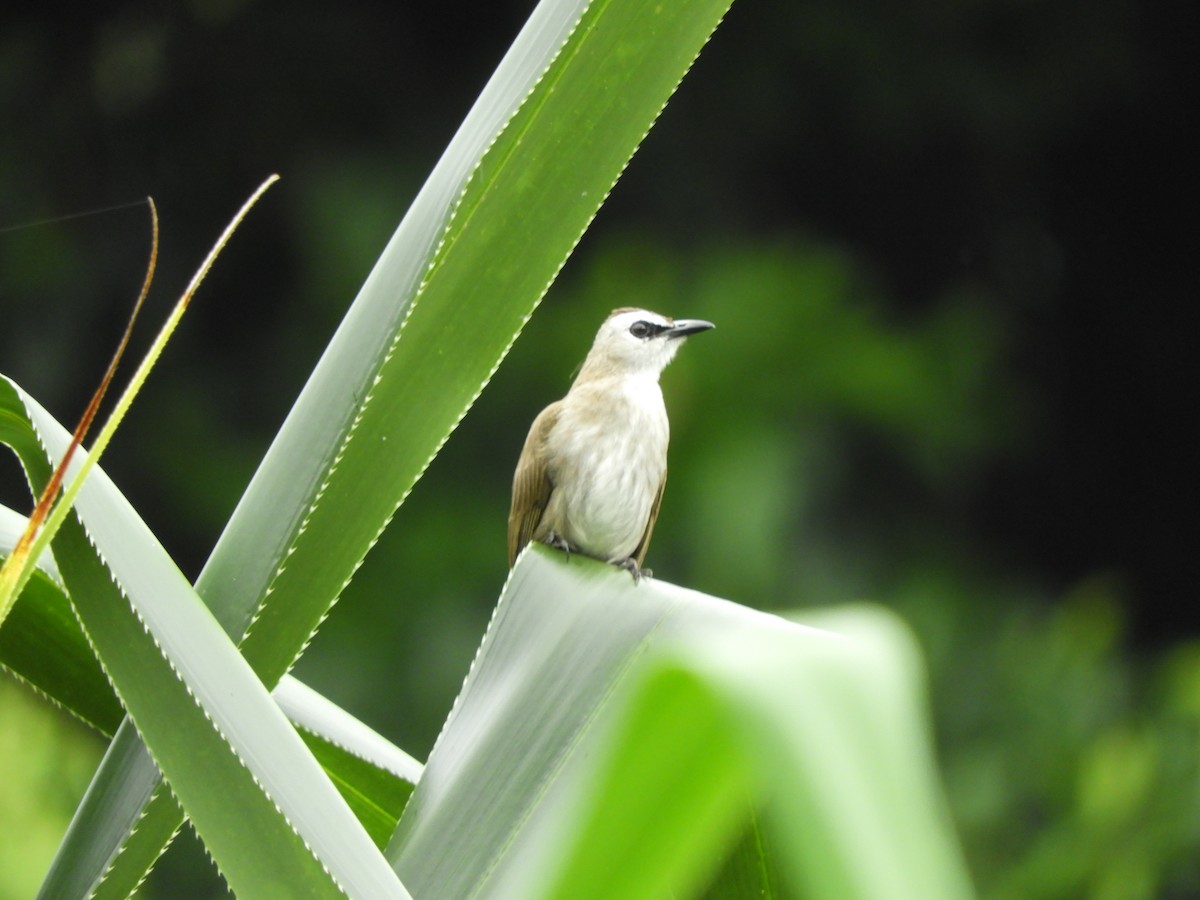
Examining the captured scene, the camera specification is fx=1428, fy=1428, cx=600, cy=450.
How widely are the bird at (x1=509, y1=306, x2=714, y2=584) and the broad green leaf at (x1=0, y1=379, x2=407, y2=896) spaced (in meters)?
2.25

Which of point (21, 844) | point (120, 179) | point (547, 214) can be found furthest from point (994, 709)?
point (547, 214)

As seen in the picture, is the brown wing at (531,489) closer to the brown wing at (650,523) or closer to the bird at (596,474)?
the bird at (596,474)

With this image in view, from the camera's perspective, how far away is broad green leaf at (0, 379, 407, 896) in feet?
2.03

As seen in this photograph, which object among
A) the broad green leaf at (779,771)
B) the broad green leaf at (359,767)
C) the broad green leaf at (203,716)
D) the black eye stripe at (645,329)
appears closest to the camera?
the broad green leaf at (779,771)

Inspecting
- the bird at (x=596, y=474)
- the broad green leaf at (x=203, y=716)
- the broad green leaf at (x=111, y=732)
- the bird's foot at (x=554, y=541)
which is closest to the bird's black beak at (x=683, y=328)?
the bird at (x=596, y=474)

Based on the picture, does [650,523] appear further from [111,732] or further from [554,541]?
[111,732]

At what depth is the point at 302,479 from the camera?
863mm

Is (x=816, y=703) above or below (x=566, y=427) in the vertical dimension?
above

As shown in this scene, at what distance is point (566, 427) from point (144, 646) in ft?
8.20

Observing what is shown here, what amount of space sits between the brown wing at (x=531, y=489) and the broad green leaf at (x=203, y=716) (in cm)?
239

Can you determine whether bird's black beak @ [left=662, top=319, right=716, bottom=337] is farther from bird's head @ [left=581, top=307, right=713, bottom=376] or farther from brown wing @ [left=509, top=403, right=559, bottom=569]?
brown wing @ [left=509, top=403, right=559, bottom=569]

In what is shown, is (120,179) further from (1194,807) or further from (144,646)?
(144,646)

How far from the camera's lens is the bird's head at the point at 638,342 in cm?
352

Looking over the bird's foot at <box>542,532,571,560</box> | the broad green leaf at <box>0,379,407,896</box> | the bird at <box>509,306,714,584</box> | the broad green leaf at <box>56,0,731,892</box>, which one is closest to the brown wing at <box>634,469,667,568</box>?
the bird at <box>509,306,714,584</box>
